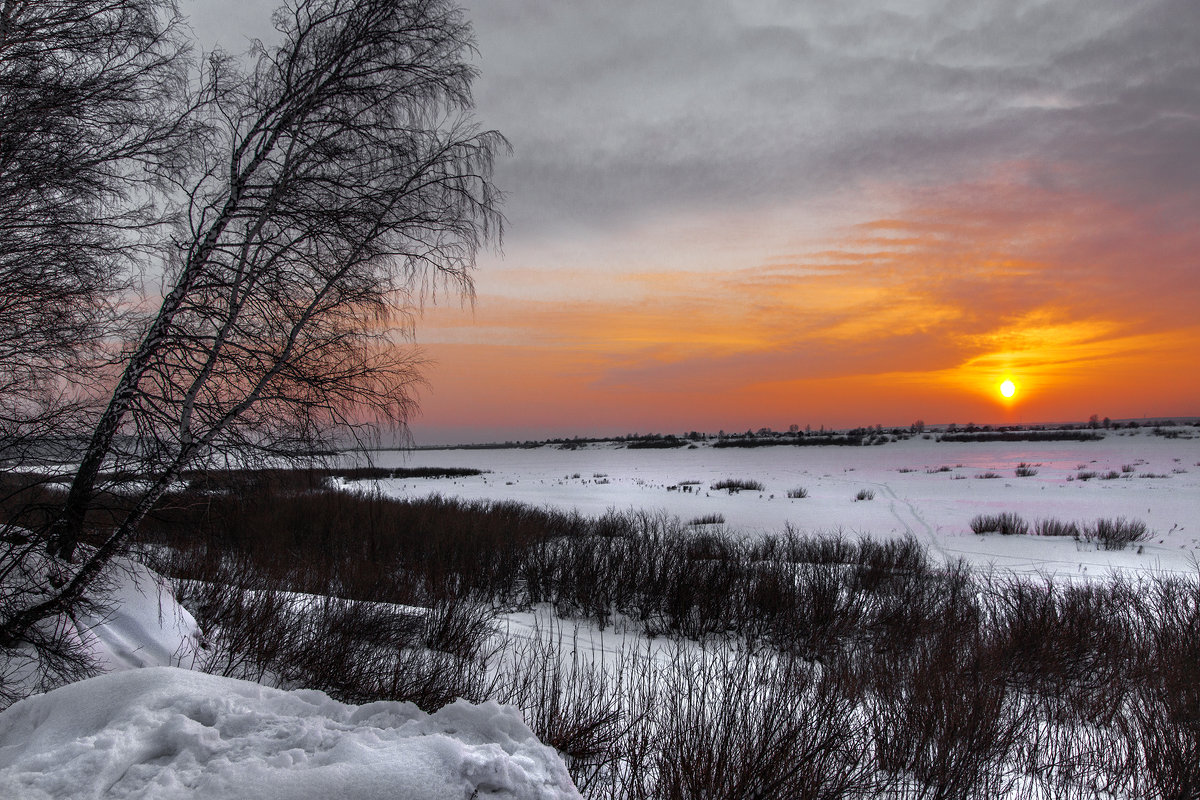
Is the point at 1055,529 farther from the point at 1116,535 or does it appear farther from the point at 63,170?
the point at 63,170

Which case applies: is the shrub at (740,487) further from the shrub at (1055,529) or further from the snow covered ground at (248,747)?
the snow covered ground at (248,747)

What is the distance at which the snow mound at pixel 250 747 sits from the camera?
5.44 ft

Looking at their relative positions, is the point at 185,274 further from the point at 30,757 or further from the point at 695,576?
the point at 695,576

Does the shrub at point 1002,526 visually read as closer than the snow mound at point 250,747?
No

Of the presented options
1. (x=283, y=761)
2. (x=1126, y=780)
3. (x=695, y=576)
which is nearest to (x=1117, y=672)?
(x=1126, y=780)

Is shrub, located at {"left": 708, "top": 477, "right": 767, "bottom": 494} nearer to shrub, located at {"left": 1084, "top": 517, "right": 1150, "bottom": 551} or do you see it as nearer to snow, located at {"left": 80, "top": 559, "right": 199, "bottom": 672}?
shrub, located at {"left": 1084, "top": 517, "right": 1150, "bottom": 551}

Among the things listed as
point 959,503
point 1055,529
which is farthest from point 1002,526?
point 959,503

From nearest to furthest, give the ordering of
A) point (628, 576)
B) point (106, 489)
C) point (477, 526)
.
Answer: point (106, 489) → point (628, 576) → point (477, 526)

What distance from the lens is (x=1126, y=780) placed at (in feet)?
11.0

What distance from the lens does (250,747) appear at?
1891 millimetres

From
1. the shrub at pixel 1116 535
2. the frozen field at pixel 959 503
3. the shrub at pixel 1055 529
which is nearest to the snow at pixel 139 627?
the frozen field at pixel 959 503

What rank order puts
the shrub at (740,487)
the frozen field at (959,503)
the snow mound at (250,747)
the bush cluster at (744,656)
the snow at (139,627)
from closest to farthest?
1. the snow mound at (250,747)
2. the bush cluster at (744,656)
3. the snow at (139,627)
4. the frozen field at (959,503)
5. the shrub at (740,487)

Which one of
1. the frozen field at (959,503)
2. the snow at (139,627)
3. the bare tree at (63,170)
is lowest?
the frozen field at (959,503)

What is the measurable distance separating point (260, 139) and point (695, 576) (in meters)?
7.00
